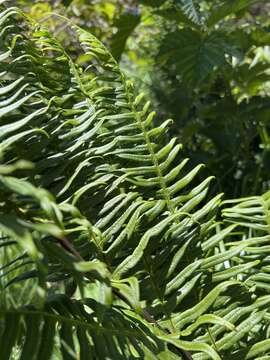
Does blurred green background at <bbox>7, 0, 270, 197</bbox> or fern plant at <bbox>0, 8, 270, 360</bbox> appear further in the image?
blurred green background at <bbox>7, 0, 270, 197</bbox>

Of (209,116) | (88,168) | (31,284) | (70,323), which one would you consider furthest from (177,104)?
(70,323)

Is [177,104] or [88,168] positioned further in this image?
[177,104]

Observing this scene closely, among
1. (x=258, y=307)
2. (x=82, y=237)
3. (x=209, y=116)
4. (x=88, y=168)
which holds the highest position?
(x=209, y=116)

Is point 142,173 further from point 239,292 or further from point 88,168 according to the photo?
point 239,292

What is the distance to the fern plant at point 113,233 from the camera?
35.1 inches

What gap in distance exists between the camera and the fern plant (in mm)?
891

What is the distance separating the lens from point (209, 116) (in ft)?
6.39

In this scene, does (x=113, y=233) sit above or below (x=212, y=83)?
below

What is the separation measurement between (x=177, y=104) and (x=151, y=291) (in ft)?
3.67

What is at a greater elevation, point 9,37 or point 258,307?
point 9,37

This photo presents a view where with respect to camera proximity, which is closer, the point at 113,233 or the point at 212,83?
the point at 113,233

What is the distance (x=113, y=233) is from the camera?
41.1 inches

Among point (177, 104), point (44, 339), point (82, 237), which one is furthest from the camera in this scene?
point (177, 104)

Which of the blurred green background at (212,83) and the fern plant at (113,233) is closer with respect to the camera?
the fern plant at (113,233)
